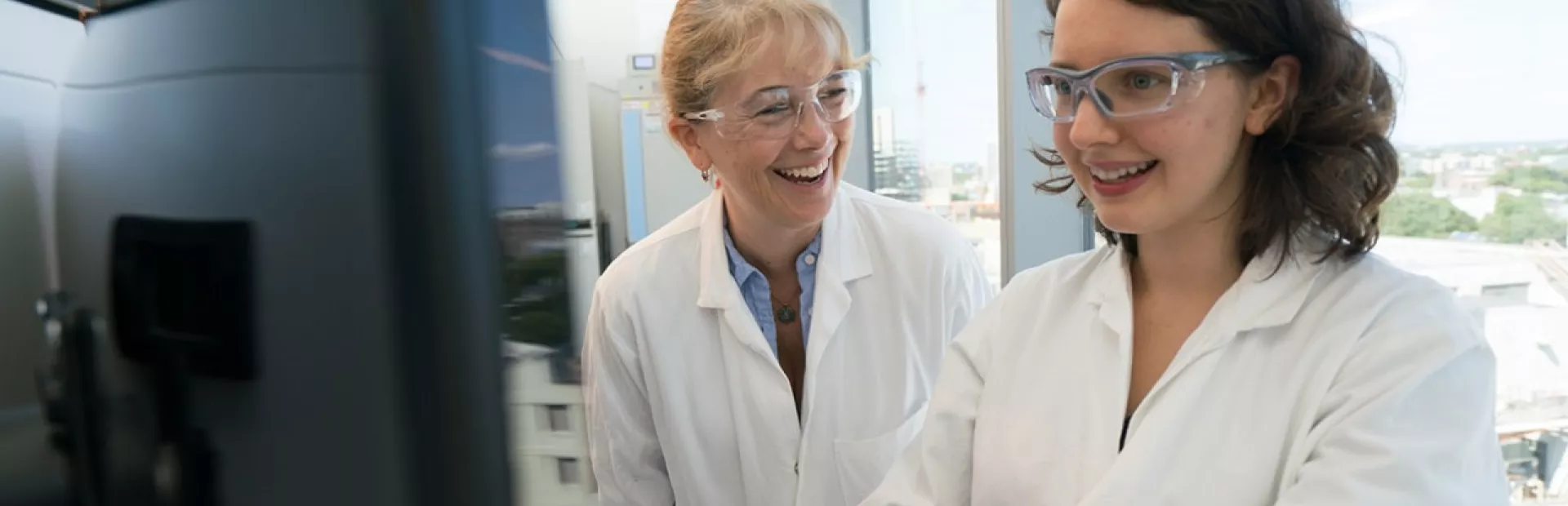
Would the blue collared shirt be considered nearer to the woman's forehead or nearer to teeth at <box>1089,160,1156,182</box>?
the woman's forehead

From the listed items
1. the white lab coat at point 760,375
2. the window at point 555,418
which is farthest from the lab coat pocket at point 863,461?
the window at point 555,418

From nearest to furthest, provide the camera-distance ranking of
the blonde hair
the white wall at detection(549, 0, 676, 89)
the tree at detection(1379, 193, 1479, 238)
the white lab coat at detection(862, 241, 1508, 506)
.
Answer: the white lab coat at detection(862, 241, 1508, 506), the blonde hair, the tree at detection(1379, 193, 1479, 238), the white wall at detection(549, 0, 676, 89)

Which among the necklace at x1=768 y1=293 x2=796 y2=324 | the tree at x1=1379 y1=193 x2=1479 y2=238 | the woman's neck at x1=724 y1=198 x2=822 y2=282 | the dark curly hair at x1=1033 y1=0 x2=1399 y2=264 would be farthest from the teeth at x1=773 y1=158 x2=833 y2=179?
the tree at x1=1379 y1=193 x2=1479 y2=238

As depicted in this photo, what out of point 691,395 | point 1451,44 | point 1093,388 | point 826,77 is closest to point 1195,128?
point 1093,388

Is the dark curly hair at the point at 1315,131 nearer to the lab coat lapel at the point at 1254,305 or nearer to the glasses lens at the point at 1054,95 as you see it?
the lab coat lapel at the point at 1254,305

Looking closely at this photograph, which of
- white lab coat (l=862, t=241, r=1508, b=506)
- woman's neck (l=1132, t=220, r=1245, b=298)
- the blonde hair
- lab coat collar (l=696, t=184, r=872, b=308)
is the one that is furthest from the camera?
lab coat collar (l=696, t=184, r=872, b=308)

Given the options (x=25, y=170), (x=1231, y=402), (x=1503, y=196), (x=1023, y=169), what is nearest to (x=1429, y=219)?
(x=1503, y=196)

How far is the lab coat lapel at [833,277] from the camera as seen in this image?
4.58 feet

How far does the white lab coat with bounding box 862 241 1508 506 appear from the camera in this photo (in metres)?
0.79

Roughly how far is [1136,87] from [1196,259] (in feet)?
0.71

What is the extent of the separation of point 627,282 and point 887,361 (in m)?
0.41

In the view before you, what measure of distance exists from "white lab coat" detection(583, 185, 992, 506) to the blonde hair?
9.7 inches

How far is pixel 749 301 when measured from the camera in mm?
1469

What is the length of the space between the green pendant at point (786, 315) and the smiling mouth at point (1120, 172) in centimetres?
62
